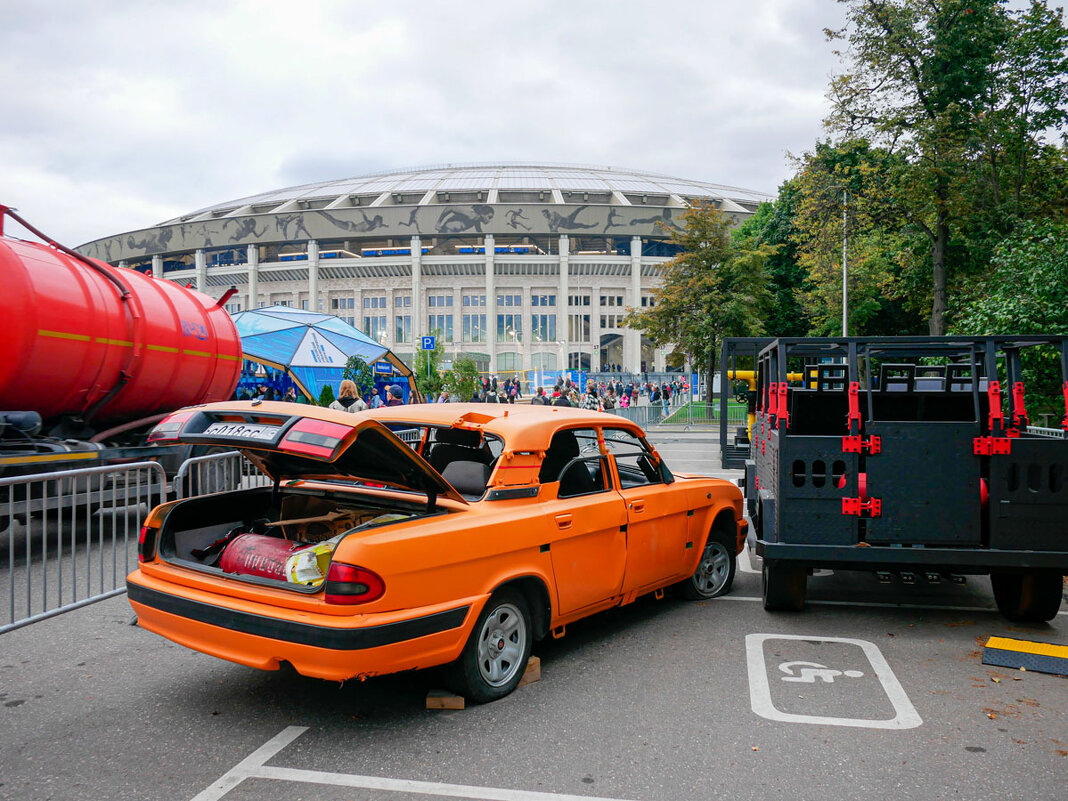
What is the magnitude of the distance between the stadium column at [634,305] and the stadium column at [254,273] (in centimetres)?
4237

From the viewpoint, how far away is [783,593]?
5.86 metres

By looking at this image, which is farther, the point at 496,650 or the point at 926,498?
the point at 926,498

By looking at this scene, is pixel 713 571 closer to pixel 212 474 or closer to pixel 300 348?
pixel 212 474

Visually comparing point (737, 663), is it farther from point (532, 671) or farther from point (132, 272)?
point (132, 272)

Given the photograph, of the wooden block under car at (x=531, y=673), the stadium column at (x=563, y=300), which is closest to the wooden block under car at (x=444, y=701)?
the wooden block under car at (x=531, y=673)

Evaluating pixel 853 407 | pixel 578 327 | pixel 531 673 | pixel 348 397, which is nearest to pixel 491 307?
pixel 578 327

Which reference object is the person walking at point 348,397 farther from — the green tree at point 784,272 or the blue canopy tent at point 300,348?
the green tree at point 784,272

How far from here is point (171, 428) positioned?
387 cm

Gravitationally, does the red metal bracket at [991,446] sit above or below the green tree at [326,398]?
below

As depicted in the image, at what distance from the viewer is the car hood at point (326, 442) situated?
350cm

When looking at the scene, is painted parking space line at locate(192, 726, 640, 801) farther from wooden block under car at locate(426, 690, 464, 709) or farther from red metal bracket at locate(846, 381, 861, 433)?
red metal bracket at locate(846, 381, 861, 433)

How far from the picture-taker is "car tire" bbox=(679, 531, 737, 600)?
6.30 m

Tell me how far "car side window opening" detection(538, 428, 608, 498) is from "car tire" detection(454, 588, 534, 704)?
807 millimetres

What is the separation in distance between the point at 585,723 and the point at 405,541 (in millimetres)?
1368
